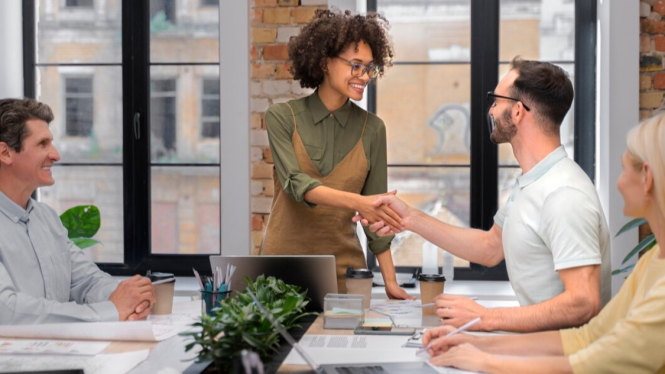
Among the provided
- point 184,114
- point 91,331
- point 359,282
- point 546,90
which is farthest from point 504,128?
point 184,114

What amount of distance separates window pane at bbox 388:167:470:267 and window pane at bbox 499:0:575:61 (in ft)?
2.15

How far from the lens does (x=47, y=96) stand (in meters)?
4.14

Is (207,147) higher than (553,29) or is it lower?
lower

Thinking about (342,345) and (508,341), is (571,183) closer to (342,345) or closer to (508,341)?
(508,341)

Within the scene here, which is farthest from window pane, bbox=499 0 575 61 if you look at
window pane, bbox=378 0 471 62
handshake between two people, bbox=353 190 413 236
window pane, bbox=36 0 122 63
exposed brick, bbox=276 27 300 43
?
window pane, bbox=36 0 122 63

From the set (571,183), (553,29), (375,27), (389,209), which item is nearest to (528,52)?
(553,29)

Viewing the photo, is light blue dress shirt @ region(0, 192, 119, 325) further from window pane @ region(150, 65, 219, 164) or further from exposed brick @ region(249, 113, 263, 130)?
window pane @ region(150, 65, 219, 164)

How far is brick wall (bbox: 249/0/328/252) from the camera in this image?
3.77m

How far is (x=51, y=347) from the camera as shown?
180 centimetres

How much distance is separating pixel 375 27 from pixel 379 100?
1194 mm

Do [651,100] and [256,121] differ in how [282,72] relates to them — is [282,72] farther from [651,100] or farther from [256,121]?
[651,100]

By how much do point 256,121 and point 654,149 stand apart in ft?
8.06

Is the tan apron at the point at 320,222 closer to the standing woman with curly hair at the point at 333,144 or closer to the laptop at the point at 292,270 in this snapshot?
the standing woman with curly hair at the point at 333,144

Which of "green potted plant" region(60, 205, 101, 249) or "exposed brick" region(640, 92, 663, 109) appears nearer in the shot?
"green potted plant" region(60, 205, 101, 249)
